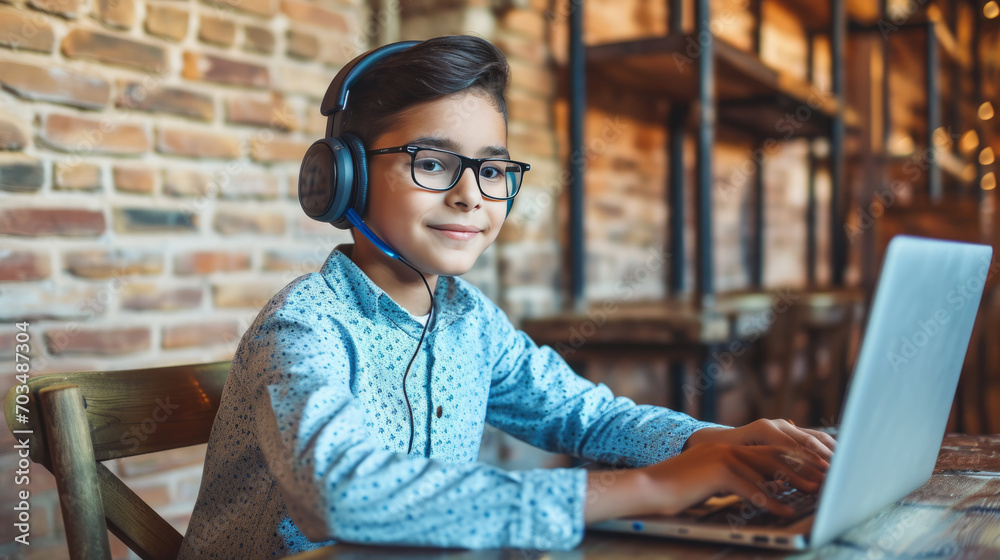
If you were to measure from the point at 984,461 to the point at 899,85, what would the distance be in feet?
21.4

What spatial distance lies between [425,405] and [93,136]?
0.88m

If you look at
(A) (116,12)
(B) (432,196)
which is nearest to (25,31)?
(A) (116,12)

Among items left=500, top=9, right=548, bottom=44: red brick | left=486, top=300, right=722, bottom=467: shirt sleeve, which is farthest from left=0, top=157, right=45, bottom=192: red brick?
left=500, top=9, right=548, bottom=44: red brick

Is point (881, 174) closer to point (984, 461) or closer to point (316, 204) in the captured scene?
point (984, 461)

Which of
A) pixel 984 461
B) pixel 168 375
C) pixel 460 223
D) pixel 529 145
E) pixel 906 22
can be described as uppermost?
pixel 906 22

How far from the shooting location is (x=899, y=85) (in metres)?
6.61

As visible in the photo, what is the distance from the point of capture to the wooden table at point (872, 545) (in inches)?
24.8

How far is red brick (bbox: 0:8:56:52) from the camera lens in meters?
1.30

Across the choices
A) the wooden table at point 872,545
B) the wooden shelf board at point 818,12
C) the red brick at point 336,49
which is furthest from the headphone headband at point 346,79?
the wooden shelf board at point 818,12

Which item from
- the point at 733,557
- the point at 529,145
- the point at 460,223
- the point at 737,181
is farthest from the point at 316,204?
the point at 737,181

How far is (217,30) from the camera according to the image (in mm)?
1669

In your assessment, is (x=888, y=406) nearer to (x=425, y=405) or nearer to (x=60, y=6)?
(x=425, y=405)

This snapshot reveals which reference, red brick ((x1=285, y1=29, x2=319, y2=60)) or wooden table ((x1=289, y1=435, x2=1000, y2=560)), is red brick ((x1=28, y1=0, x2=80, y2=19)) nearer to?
red brick ((x1=285, y1=29, x2=319, y2=60))

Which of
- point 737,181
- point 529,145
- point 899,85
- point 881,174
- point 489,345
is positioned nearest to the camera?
point 489,345
